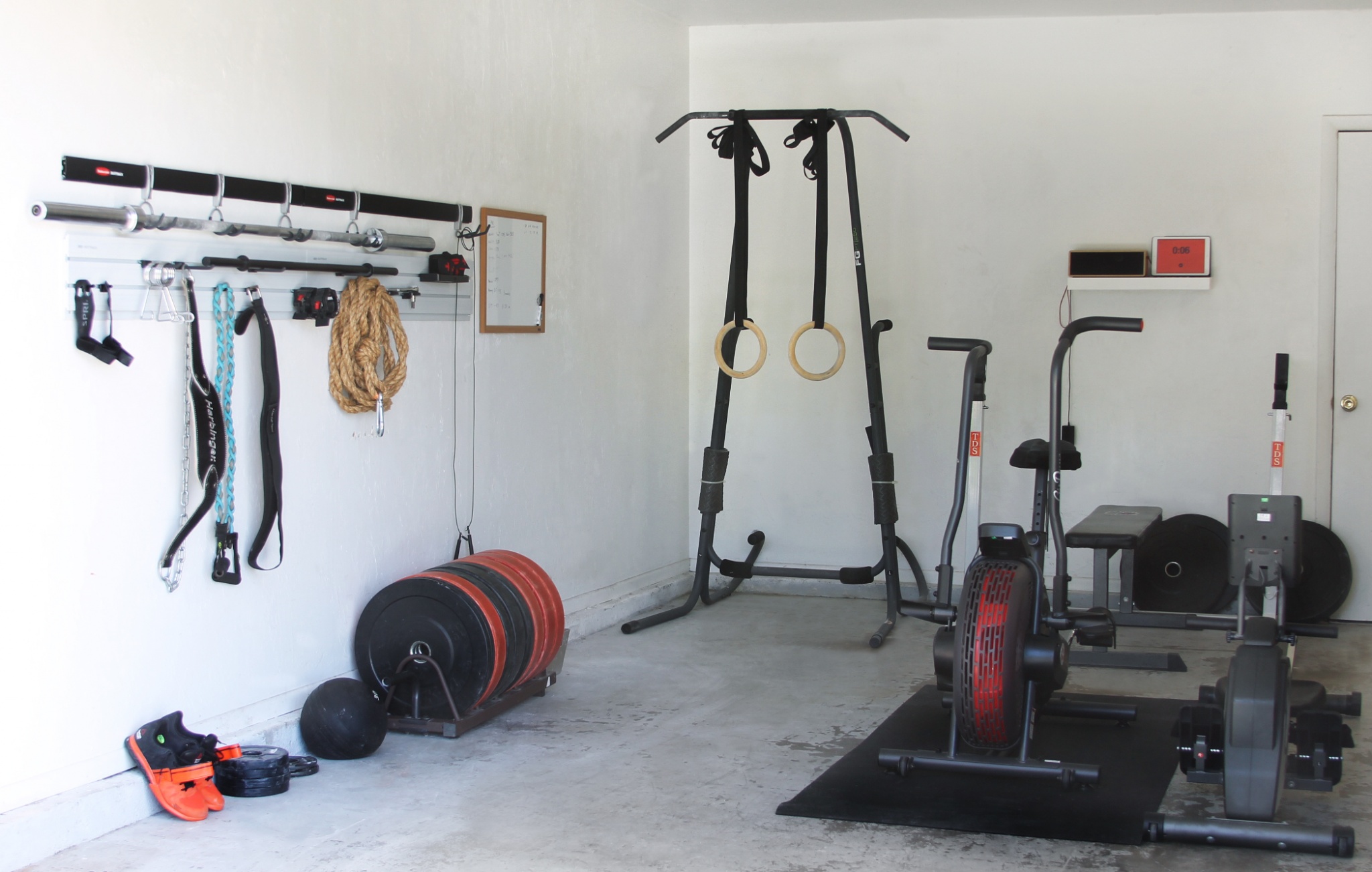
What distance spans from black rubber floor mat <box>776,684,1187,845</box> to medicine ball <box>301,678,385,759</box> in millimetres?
1399

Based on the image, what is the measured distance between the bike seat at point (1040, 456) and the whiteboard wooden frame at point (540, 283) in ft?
6.95

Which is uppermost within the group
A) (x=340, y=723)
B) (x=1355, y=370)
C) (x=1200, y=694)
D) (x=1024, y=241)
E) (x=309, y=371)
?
(x=1024, y=241)

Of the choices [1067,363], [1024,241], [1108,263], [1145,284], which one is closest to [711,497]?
[1067,363]

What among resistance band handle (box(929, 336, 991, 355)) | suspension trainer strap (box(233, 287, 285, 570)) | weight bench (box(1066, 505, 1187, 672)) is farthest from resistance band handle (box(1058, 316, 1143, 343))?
suspension trainer strap (box(233, 287, 285, 570))

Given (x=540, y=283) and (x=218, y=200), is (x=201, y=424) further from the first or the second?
(x=540, y=283)

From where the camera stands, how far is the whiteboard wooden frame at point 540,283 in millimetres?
5270

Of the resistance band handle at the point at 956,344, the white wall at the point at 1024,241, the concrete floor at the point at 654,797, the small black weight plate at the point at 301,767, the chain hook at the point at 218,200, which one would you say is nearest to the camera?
the concrete floor at the point at 654,797

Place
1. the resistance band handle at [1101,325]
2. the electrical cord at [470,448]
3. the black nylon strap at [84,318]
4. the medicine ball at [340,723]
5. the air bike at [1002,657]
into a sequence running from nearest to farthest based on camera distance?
the black nylon strap at [84,318] < the air bike at [1002,657] < the medicine ball at [340,723] < the resistance band handle at [1101,325] < the electrical cord at [470,448]

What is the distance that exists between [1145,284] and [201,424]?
15.3ft

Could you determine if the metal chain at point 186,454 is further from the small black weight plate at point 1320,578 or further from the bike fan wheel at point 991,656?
the small black weight plate at point 1320,578

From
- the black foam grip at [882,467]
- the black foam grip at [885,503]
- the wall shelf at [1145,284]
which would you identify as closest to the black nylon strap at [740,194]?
the black foam grip at [882,467]

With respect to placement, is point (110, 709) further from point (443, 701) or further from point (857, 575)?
point (857, 575)

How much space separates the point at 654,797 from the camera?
382 centimetres

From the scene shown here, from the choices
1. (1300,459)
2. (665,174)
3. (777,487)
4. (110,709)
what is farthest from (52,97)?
(1300,459)
